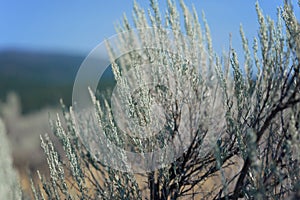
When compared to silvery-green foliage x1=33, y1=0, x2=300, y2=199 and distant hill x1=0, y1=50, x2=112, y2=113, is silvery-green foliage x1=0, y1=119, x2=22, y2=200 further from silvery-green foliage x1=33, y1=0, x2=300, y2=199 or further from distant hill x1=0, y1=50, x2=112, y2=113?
distant hill x1=0, y1=50, x2=112, y2=113

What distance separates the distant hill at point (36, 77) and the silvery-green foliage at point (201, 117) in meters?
14.1

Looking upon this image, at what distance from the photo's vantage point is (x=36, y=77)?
→ 24.8 meters

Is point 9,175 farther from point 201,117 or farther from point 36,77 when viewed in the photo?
point 36,77

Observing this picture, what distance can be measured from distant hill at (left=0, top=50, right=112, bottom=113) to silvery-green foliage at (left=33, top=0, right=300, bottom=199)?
14.1 m

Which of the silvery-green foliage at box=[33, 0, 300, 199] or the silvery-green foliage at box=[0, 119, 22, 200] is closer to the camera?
the silvery-green foliage at box=[33, 0, 300, 199]

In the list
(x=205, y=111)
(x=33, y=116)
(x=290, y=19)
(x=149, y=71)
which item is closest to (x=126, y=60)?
(x=149, y=71)

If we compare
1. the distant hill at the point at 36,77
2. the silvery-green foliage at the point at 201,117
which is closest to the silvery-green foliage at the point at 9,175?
the silvery-green foliage at the point at 201,117

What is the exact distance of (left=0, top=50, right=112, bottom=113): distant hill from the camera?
786 inches

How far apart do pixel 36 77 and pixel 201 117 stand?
22.0 metres

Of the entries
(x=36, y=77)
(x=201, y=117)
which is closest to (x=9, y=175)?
(x=201, y=117)

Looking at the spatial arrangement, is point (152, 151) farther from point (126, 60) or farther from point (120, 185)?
point (126, 60)

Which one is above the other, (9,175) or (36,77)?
(36,77)

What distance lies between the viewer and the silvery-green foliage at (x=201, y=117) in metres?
3.10

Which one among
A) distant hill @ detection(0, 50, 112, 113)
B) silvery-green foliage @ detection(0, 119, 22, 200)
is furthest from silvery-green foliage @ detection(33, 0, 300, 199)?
distant hill @ detection(0, 50, 112, 113)
